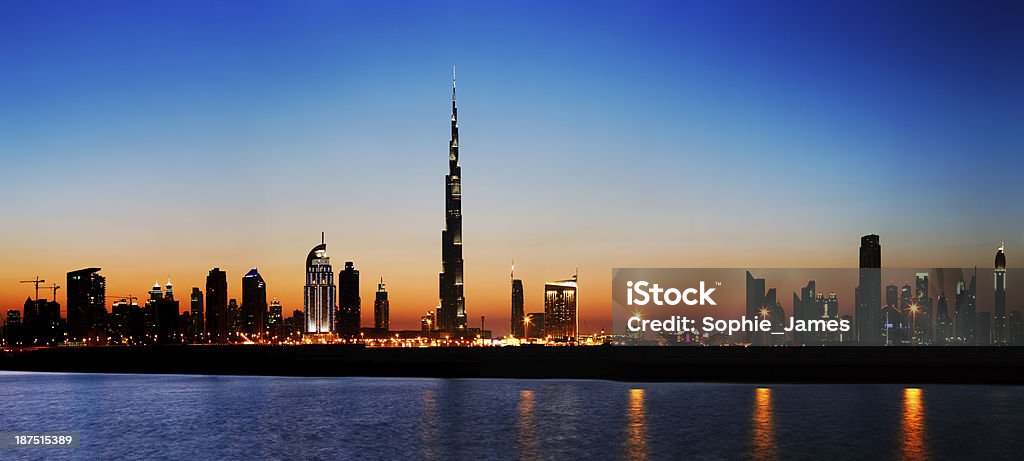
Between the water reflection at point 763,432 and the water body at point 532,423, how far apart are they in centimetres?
15

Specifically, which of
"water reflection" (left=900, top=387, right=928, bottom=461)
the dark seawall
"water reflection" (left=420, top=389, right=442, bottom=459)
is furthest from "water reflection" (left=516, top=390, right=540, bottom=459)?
the dark seawall

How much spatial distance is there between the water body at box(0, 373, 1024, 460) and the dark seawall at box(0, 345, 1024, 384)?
1005 centimetres

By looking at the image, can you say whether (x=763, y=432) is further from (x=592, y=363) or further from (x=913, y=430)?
(x=592, y=363)

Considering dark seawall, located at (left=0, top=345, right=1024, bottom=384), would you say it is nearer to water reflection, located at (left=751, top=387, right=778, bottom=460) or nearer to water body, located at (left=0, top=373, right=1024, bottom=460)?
water body, located at (left=0, top=373, right=1024, bottom=460)

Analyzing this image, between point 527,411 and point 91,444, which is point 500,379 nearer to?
point 527,411

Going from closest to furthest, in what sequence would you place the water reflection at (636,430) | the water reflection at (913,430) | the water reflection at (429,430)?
the water reflection at (913,430) < the water reflection at (636,430) < the water reflection at (429,430)

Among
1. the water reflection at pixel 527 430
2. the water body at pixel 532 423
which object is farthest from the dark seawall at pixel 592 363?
the water reflection at pixel 527 430

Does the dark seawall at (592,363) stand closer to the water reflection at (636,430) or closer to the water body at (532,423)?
the water body at (532,423)

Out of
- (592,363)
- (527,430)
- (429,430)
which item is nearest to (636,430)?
(527,430)

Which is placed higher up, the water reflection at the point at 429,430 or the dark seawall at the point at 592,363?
the water reflection at the point at 429,430

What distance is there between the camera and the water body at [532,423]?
47.6 metres

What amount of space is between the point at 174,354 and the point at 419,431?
11911 cm

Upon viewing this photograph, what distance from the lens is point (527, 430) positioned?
57.1 metres

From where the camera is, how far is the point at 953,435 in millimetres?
53875
